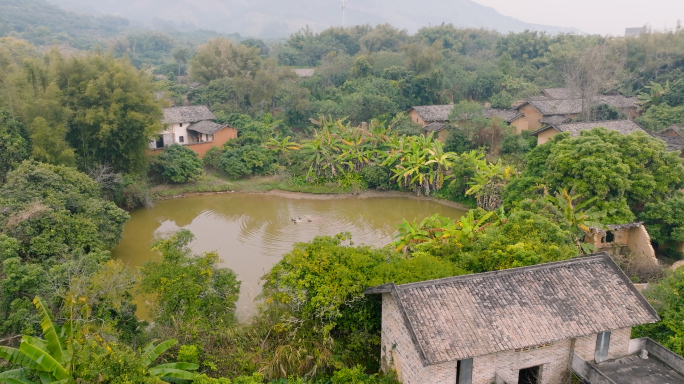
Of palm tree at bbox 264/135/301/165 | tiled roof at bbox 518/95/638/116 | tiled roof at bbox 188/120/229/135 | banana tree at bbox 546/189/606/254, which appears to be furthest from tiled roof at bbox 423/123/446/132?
banana tree at bbox 546/189/606/254

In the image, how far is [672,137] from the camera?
22.1m

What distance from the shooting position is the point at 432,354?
7.41 m

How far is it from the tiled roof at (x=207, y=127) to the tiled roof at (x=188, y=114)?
547 millimetres

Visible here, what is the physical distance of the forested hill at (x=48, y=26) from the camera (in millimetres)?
67125

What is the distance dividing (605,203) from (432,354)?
1029 centimetres

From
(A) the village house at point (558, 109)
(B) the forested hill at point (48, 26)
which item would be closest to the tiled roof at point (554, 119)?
(A) the village house at point (558, 109)

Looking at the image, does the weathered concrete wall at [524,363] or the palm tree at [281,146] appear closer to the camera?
the weathered concrete wall at [524,363]

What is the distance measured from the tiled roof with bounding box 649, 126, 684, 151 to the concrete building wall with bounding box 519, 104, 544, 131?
20.3 feet

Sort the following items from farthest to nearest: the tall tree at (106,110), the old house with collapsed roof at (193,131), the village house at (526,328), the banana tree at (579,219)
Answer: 1. the old house with collapsed roof at (193,131)
2. the tall tree at (106,110)
3. the banana tree at (579,219)
4. the village house at (526,328)

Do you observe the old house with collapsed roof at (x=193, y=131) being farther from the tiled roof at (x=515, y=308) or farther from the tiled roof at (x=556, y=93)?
the tiled roof at (x=556, y=93)

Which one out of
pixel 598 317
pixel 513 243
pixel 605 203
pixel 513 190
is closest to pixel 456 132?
pixel 513 190

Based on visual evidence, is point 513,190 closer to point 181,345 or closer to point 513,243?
point 513,243

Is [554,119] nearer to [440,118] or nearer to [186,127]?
[440,118]

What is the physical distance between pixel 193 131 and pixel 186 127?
45 centimetres
